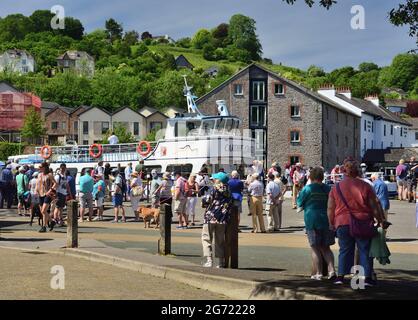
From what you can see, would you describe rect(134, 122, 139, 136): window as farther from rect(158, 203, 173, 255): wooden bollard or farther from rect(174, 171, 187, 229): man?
rect(158, 203, 173, 255): wooden bollard

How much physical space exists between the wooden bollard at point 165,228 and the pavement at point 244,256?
0.22 metres

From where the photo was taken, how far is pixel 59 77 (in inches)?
5650

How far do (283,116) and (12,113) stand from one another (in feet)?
173

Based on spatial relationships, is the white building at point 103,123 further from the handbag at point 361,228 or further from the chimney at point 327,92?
the handbag at point 361,228

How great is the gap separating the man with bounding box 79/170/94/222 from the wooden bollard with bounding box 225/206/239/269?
11.5m

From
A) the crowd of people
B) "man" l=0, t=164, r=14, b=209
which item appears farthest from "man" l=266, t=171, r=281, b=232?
"man" l=0, t=164, r=14, b=209

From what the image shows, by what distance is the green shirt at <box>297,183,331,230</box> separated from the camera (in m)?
10.9

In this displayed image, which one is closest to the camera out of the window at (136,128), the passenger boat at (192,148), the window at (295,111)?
the passenger boat at (192,148)

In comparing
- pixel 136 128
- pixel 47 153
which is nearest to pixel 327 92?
pixel 136 128

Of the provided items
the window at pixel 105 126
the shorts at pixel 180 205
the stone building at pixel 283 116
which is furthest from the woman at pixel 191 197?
the window at pixel 105 126

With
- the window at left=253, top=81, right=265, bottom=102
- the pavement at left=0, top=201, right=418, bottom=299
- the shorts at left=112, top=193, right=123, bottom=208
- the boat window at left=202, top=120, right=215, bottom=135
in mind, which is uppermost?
the window at left=253, top=81, right=265, bottom=102

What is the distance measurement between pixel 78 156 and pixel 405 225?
26177mm

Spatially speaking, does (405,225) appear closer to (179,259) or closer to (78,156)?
(179,259)

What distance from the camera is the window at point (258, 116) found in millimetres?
68812
